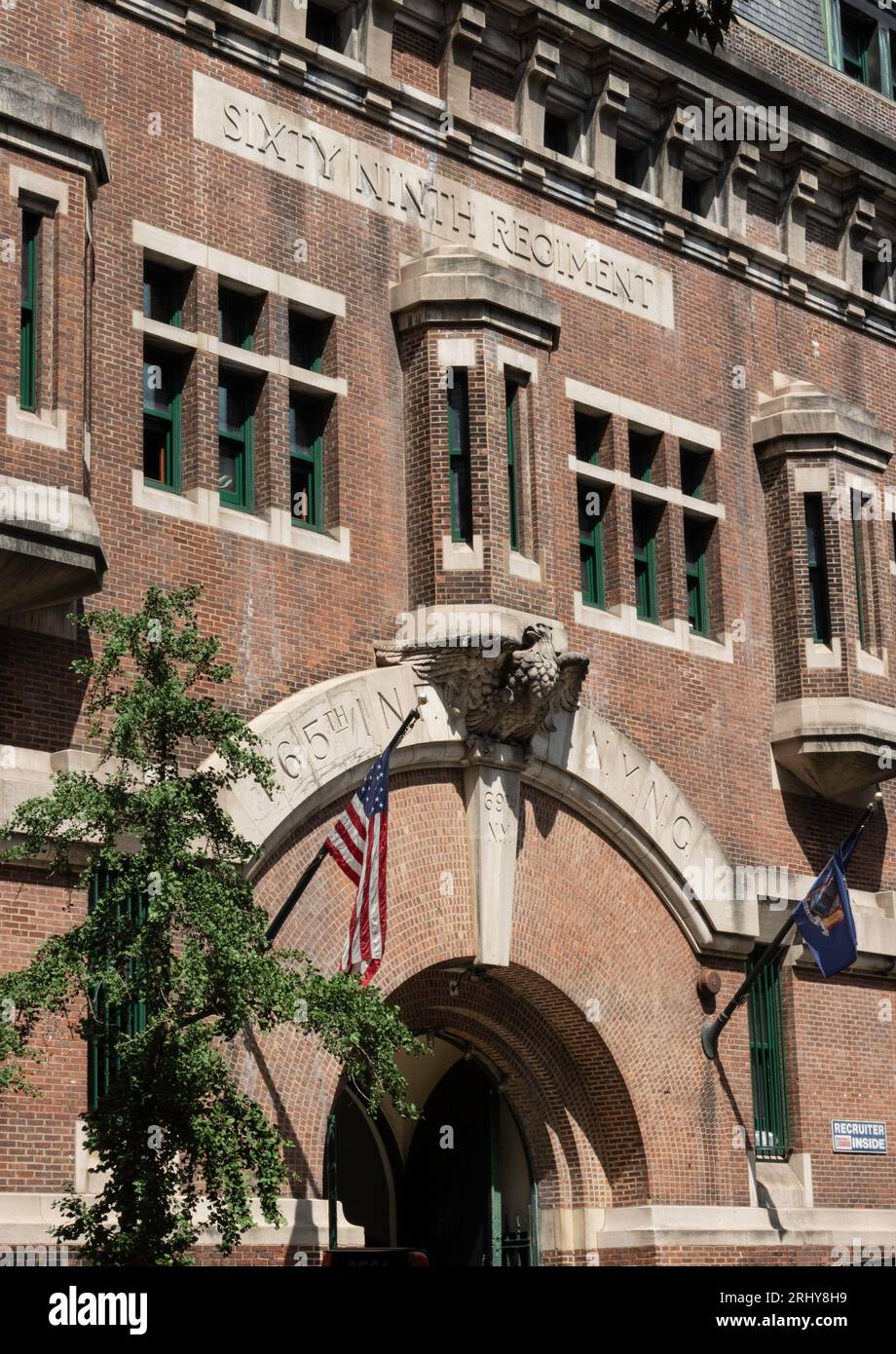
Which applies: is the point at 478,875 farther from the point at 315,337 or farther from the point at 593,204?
the point at 593,204

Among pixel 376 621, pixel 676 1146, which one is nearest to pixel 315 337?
pixel 376 621

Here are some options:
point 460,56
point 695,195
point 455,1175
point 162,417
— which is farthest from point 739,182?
point 455,1175

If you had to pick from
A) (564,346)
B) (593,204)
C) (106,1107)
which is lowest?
(106,1107)

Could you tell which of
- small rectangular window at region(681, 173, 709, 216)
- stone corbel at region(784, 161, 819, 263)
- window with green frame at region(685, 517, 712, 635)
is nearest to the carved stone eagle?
window with green frame at region(685, 517, 712, 635)

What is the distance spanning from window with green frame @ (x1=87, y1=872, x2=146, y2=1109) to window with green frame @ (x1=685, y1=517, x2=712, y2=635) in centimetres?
1029

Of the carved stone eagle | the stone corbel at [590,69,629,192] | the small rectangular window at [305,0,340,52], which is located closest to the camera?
the carved stone eagle

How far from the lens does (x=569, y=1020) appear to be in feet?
81.3

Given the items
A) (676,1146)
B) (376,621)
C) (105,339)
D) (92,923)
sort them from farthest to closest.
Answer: (676,1146) < (376,621) < (105,339) < (92,923)

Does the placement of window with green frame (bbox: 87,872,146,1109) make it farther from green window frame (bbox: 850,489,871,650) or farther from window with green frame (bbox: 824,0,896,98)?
window with green frame (bbox: 824,0,896,98)

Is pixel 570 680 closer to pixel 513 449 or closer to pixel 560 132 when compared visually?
pixel 513 449

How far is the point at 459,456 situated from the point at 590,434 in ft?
10.1

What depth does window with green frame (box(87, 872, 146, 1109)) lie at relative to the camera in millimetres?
18344

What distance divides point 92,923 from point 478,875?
715cm

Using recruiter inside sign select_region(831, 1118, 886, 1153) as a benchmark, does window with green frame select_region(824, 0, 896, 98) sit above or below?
above
